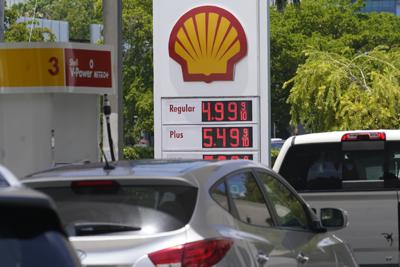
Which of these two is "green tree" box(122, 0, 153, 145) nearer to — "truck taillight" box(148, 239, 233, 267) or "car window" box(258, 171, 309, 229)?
"car window" box(258, 171, 309, 229)

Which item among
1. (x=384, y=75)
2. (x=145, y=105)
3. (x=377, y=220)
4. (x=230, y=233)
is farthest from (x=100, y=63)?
(x=145, y=105)

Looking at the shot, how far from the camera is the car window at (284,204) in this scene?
6527mm

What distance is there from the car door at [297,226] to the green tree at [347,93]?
71.8 ft

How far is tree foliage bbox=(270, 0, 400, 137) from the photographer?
159ft

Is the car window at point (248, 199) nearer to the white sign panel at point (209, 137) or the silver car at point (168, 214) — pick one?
the silver car at point (168, 214)

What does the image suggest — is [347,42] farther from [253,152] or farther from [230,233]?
[230,233]

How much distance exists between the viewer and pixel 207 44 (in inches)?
614

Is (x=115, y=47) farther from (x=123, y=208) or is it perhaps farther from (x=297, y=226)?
(x=123, y=208)

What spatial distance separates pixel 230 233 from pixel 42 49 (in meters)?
8.40

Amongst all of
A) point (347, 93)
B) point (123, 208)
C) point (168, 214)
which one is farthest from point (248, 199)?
point (347, 93)

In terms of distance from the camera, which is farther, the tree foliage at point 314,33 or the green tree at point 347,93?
the tree foliage at point 314,33

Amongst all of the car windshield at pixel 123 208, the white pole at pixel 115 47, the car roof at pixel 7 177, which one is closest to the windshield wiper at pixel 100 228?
the car windshield at pixel 123 208

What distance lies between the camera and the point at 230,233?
212 inches

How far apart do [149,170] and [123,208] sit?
42cm
